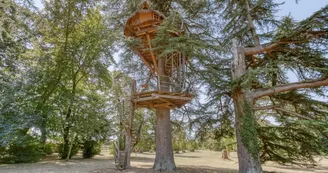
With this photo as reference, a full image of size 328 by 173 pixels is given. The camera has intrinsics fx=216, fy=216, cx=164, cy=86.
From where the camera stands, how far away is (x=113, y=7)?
46.5ft

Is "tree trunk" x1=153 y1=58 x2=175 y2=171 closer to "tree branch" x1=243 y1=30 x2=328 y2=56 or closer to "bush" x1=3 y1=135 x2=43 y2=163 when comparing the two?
"tree branch" x1=243 y1=30 x2=328 y2=56

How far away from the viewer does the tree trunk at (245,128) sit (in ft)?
31.0

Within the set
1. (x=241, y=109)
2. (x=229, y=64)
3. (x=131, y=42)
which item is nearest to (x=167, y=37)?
(x=131, y=42)

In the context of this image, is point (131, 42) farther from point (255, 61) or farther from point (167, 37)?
point (255, 61)

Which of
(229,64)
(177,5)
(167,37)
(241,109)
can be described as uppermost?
(177,5)

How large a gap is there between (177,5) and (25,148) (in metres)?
14.0

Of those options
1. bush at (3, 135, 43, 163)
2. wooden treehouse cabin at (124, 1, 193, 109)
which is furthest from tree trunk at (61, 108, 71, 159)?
wooden treehouse cabin at (124, 1, 193, 109)


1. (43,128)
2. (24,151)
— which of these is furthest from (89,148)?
(24,151)

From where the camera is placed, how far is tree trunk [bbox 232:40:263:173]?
9.45m

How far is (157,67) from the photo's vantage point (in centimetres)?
1293

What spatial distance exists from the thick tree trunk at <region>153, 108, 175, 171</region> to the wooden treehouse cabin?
637mm

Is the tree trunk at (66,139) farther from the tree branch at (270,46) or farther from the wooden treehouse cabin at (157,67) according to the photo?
the tree branch at (270,46)

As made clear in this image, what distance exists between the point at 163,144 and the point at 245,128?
4.32 metres

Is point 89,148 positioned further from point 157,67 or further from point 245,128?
point 245,128
